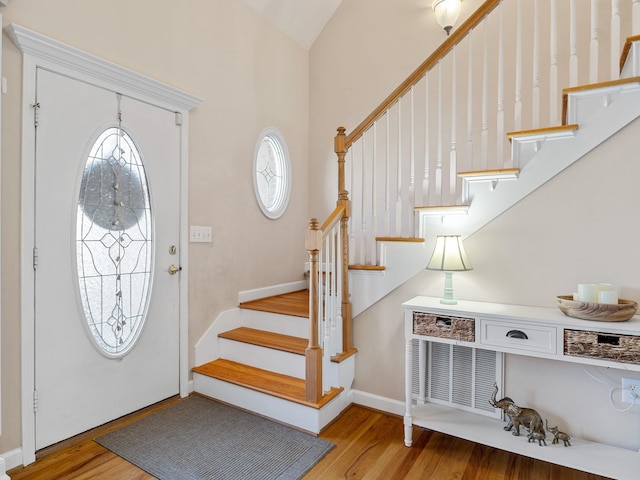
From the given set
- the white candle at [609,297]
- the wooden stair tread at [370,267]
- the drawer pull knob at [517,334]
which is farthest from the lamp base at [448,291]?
the white candle at [609,297]

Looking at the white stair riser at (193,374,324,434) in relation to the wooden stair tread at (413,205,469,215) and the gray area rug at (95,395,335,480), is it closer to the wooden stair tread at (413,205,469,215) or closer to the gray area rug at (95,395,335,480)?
the gray area rug at (95,395,335,480)

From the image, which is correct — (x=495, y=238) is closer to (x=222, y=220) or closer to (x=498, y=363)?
(x=498, y=363)

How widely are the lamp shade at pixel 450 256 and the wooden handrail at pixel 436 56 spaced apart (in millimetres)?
1025

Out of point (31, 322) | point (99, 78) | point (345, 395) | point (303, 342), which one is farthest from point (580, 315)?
point (99, 78)

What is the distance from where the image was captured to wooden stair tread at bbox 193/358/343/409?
2.33 m

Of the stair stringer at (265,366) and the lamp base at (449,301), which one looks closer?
the lamp base at (449,301)

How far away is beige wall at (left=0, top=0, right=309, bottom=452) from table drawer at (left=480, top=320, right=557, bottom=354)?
6.84 ft

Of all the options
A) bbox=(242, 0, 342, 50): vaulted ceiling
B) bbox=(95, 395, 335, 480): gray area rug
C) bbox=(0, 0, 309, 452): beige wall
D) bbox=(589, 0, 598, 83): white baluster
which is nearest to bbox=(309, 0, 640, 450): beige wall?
bbox=(589, 0, 598, 83): white baluster

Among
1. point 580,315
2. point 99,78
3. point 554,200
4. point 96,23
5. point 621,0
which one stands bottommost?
point 580,315

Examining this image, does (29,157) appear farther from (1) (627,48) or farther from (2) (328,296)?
(1) (627,48)

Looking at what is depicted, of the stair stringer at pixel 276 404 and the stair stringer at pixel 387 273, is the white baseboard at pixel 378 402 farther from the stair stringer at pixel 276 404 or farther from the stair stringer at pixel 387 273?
the stair stringer at pixel 387 273

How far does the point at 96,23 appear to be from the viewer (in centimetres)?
222

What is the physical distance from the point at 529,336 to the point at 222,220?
2.37 meters

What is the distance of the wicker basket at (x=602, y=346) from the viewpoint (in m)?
1.59
